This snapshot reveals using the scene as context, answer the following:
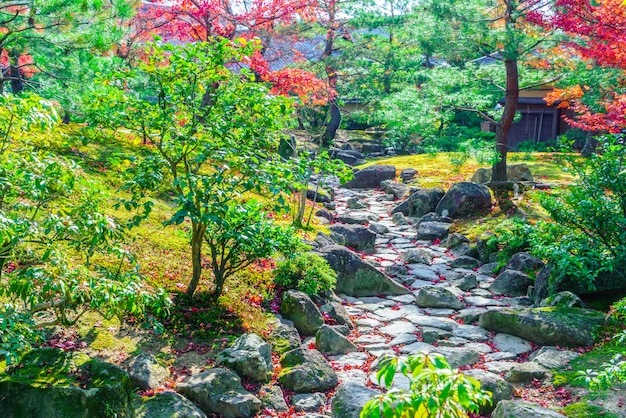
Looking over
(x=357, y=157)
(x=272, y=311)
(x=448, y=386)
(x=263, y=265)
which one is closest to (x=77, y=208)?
(x=448, y=386)

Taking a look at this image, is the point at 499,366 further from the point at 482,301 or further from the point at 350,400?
the point at 482,301

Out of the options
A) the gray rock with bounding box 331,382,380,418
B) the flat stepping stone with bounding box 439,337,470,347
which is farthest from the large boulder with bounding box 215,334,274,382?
the flat stepping stone with bounding box 439,337,470,347

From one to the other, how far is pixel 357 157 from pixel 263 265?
741 inches

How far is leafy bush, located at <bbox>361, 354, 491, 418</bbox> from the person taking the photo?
2.85 metres

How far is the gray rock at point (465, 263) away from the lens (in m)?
12.5

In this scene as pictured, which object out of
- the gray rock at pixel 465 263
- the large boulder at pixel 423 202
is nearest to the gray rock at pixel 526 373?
the gray rock at pixel 465 263

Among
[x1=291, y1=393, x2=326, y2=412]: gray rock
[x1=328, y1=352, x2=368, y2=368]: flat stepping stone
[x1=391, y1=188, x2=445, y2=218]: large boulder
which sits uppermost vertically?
[x1=391, y1=188, x2=445, y2=218]: large boulder

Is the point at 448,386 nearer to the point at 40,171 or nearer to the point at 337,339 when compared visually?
the point at 40,171

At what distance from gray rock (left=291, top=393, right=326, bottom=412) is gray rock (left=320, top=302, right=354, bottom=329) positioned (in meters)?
2.29

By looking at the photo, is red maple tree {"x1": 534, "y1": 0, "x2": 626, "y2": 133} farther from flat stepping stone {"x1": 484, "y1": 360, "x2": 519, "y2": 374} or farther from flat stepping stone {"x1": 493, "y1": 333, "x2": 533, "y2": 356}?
flat stepping stone {"x1": 484, "y1": 360, "x2": 519, "y2": 374}

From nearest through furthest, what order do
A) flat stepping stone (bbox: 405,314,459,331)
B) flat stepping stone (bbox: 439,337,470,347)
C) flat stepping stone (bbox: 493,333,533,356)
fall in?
flat stepping stone (bbox: 493,333,533,356) < flat stepping stone (bbox: 439,337,470,347) < flat stepping stone (bbox: 405,314,459,331)

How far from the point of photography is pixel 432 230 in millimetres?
14820

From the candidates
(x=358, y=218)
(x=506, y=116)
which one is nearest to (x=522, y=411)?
(x=358, y=218)

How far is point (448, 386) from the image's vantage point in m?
2.83
